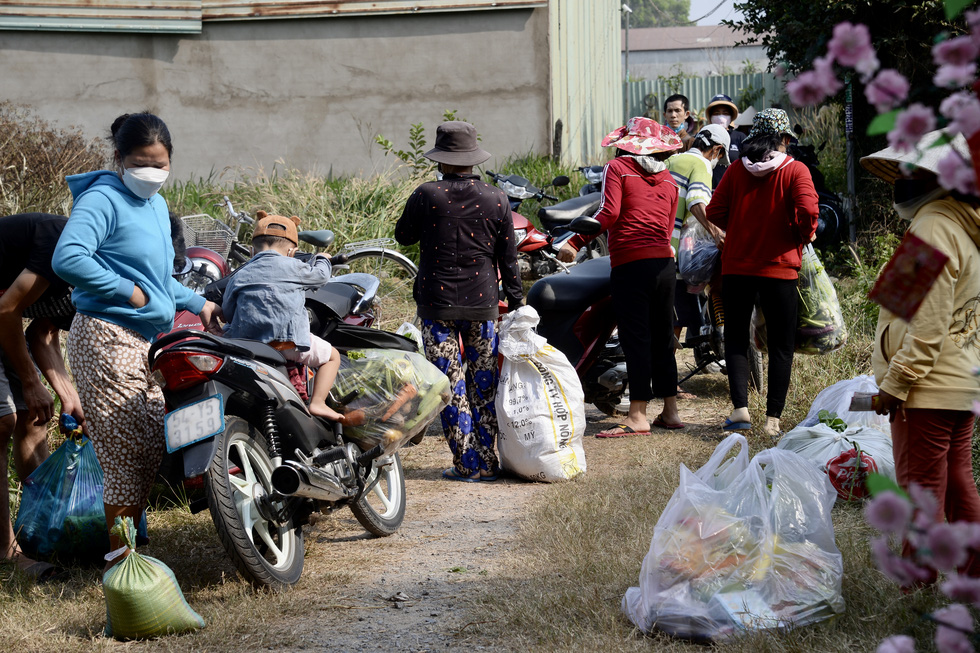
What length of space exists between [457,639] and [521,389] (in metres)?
2.28

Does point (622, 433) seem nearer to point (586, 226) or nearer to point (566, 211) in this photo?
point (586, 226)

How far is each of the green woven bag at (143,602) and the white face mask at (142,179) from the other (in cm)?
131

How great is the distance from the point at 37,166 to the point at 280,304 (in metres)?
6.71

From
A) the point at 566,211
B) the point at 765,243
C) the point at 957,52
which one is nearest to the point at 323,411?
the point at 765,243

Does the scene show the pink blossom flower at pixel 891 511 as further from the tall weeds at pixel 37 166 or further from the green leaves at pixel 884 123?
the tall weeds at pixel 37 166

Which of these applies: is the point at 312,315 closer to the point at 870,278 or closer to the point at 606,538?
the point at 606,538

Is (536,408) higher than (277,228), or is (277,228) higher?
(277,228)

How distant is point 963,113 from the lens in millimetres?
1320

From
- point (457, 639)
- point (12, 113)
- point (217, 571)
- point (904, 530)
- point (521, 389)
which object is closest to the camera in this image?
point (904, 530)

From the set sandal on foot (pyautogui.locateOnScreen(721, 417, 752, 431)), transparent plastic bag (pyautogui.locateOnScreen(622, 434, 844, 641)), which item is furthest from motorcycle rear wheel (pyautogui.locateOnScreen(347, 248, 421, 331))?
transparent plastic bag (pyautogui.locateOnScreen(622, 434, 844, 641))

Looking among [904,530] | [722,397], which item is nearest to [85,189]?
[904,530]

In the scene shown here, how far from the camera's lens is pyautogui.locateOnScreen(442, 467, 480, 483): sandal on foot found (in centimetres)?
568

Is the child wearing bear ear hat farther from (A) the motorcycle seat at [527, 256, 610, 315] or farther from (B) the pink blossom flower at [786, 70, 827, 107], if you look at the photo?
(B) the pink blossom flower at [786, 70, 827, 107]

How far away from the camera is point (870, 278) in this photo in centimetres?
878
